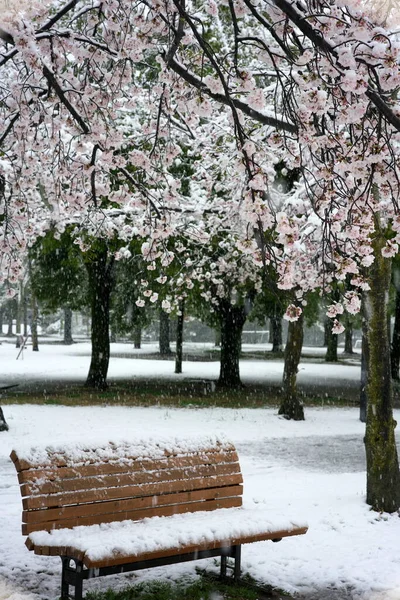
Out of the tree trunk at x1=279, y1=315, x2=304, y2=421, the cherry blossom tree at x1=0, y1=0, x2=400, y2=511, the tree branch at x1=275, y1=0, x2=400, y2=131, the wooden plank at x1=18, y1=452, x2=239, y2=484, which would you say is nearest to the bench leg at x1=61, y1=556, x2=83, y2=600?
the wooden plank at x1=18, y1=452, x2=239, y2=484

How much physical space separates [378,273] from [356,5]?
12.0 ft

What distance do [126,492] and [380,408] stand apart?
3237 millimetres

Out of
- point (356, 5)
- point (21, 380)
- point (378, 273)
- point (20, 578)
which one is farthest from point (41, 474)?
point (21, 380)

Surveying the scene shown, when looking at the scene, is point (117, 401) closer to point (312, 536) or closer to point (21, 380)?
point (21, 380)

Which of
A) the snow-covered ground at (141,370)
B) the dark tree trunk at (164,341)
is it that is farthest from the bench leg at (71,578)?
the dark tree trunk at (164,341)

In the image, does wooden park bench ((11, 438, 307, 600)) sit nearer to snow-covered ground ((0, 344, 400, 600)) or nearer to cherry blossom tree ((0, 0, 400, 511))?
snow-covered ground ((0, 344, 400, 600))

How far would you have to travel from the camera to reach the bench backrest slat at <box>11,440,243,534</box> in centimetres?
468

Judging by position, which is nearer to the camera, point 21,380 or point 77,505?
point 77,505

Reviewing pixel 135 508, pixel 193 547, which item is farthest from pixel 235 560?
pixel 135 508

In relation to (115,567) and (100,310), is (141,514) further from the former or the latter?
(100,310)

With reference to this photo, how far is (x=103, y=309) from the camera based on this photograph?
19875 millimetres

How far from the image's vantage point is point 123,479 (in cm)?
506

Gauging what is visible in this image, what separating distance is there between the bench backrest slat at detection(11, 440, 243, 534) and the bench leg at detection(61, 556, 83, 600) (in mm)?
275

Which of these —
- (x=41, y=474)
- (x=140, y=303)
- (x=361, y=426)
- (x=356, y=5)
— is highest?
(x=356, y=5)
